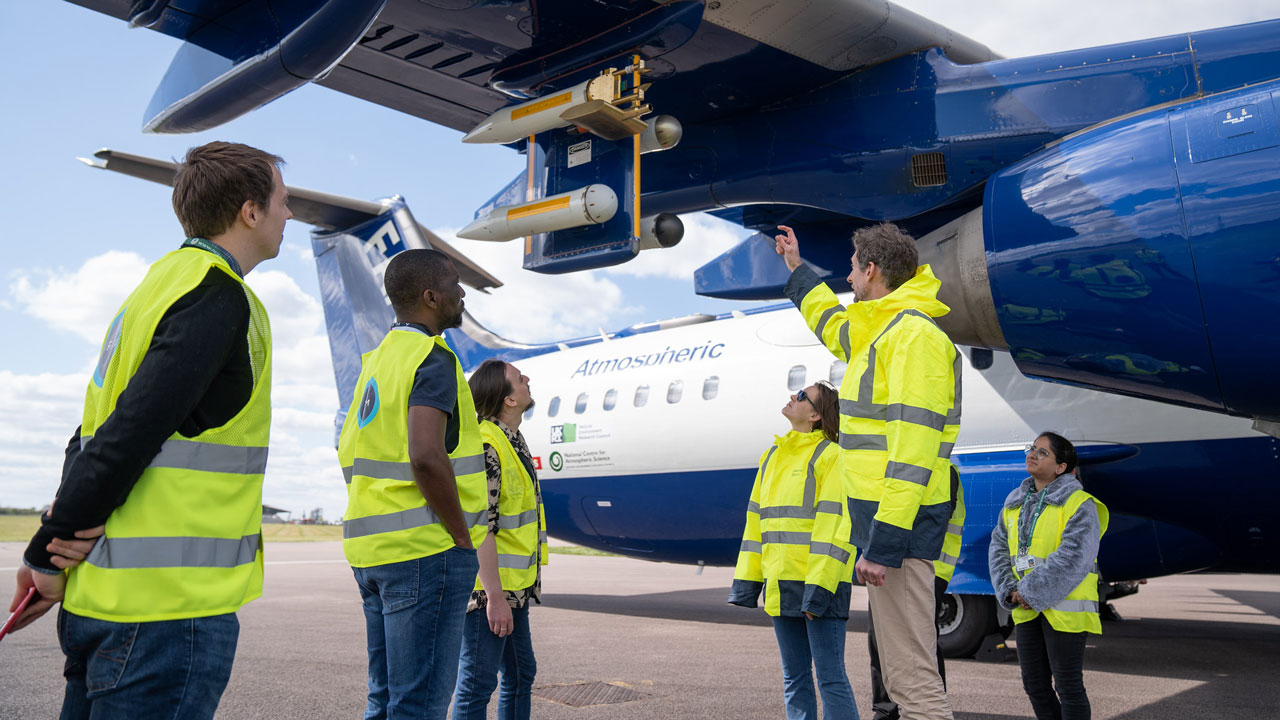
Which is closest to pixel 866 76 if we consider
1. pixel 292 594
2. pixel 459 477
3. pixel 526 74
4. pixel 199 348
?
pixel 526 74

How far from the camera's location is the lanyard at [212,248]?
1896mm

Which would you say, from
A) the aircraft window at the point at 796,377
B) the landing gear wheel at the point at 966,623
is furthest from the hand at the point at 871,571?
the aircraft window at the point at 796,377

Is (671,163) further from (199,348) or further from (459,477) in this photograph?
(199,348)

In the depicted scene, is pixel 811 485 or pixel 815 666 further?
pixel 811 485

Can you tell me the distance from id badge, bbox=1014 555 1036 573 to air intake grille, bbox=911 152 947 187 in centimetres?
224

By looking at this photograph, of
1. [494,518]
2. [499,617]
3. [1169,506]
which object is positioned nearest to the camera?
[499,617]

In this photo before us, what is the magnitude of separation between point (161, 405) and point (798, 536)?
257 cm

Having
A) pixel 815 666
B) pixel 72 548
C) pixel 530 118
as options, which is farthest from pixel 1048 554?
pixel 72 548

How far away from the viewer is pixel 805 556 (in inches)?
143

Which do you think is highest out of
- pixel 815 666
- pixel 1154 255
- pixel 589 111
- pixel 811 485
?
pixel 589 111

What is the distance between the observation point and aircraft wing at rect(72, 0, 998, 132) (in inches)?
180

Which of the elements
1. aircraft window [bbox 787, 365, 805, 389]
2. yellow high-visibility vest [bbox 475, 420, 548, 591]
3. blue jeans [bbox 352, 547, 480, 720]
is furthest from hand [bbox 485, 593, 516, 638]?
aircraft window [bbox 787, 365, 805, 389]

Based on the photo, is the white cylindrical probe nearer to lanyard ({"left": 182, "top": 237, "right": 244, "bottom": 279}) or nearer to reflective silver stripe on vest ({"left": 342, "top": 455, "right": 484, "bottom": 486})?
reflective silver stripe on vest ({"left": 342, "top": 455, "right": 484, "bottom": 486})

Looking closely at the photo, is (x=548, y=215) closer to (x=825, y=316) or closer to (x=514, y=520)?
(x=825, y=316)
